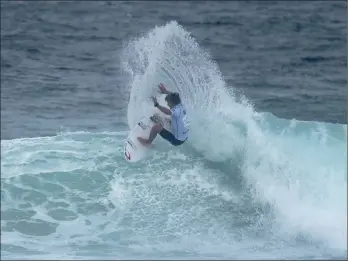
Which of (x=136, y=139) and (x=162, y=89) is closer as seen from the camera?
(x=136, y=139)

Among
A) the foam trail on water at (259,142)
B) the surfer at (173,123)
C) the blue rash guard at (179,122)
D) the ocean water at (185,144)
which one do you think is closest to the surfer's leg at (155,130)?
the surfer at (173,123)

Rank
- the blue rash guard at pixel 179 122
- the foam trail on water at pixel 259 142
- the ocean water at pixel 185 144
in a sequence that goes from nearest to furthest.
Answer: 1. the ocean water at pixel 185 144
2. the foam trail on water at pixel 259 142
3. the blue rash guard at pixel 179 122

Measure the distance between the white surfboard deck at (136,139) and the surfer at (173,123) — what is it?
0.08 metres

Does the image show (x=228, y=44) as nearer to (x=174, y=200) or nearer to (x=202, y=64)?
(x=202, y=64)

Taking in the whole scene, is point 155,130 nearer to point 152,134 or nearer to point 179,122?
point 152,134

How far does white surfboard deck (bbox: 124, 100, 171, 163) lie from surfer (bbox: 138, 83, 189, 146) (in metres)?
0.08

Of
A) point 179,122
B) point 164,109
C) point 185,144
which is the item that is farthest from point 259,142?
point 164,109

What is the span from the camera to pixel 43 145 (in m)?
15.8

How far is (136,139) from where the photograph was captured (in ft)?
47.1

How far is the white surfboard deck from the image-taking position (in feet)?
46.6

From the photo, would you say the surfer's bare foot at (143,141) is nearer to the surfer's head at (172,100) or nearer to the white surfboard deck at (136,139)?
the white surfboard deck at (136,139)

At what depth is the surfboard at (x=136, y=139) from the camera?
1419 cm

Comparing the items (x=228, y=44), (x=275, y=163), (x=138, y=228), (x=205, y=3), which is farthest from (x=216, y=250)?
(x=205, y=3)

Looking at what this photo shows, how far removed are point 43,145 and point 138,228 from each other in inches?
139
